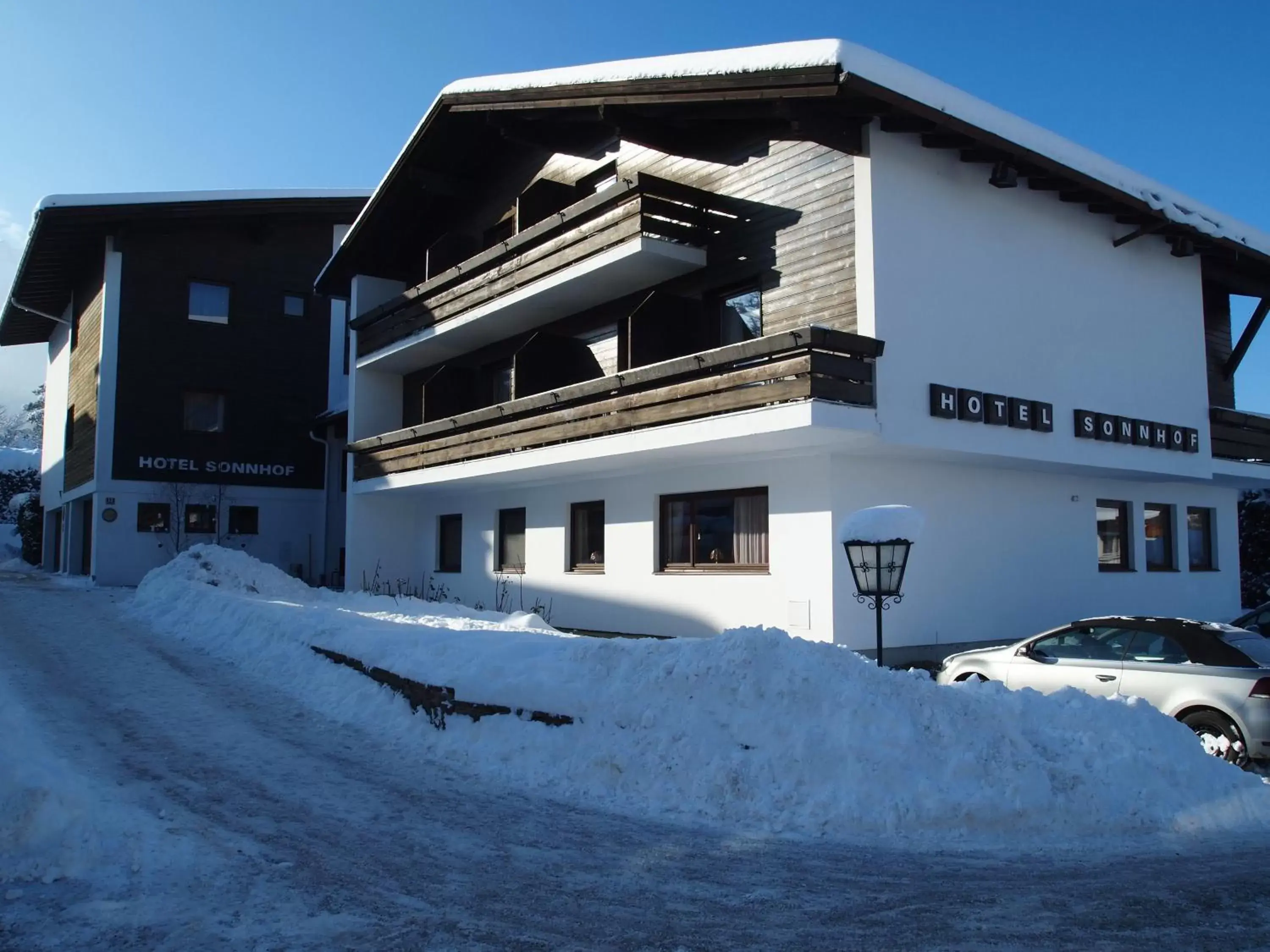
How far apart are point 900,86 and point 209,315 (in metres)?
23.5

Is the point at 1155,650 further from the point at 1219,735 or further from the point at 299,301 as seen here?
the point at 299,301

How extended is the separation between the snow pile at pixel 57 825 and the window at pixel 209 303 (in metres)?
25.6

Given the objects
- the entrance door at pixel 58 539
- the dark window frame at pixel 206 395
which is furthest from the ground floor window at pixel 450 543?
the entrance door at pixel 58 539

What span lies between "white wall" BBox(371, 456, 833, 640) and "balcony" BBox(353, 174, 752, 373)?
324 cm

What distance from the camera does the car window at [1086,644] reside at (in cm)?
1023

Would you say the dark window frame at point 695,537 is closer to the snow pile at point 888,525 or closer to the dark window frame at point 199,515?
the snow pile at point 888,525

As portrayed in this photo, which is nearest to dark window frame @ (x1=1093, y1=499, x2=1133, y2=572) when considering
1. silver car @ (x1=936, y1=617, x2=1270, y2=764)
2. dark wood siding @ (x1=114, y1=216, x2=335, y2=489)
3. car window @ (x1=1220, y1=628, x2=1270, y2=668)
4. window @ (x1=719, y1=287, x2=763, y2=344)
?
window @ (x1=719, y1=287, x2=763, y2=344)

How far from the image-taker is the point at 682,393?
46.9 feet

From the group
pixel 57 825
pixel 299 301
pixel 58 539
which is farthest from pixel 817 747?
pixel 58 539

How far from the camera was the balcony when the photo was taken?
15.6 meters

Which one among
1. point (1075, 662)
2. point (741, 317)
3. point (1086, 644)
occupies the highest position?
point (741, 317)

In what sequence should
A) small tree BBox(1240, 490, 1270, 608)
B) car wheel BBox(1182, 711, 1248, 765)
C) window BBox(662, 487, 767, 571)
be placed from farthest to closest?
small tree BBox(1240, 490, 1270, 608) → window BBox(662, 487, 767, 571) → car wheel BBox(1182, 711, 1248, 765)

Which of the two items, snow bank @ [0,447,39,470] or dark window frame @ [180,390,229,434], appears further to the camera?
snow bank @ [0,447,39,470]

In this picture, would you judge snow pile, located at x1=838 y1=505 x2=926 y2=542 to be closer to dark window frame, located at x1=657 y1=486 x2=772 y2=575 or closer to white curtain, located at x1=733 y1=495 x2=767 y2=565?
dark window frame, located at x1=657 y1=486 x2=772 y2=575
